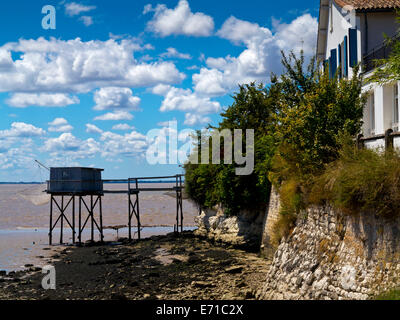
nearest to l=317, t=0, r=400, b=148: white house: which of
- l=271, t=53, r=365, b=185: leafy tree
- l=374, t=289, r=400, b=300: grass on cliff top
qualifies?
l=271, t=53, r=365, b=185: leafy tree

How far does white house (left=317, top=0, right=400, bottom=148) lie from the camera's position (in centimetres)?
1806

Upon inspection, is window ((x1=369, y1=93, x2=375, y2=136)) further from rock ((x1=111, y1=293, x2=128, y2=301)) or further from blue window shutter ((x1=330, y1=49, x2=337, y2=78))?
rock ((x1=111, y1=293, x2=128, y2=301))

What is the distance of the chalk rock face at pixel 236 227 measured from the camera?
24062 mm

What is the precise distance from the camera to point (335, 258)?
1170 cm

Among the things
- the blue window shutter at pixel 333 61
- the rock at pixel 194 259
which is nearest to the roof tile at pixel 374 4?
the blue window shutter at pixel 333 61

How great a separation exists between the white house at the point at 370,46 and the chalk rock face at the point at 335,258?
6608 millimetres

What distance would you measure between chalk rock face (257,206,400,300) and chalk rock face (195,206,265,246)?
30.2ft

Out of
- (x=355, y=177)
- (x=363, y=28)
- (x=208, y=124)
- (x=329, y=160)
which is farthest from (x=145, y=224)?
(x=355, y=177)

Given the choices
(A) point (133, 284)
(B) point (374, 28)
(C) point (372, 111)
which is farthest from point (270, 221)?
(B) point (374, 28)

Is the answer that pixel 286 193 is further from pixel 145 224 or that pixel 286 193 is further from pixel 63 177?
pixel 145 224

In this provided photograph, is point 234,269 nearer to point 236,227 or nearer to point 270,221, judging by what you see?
point 270,221

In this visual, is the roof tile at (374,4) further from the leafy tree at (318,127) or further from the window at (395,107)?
the leafy tree at (318,127)

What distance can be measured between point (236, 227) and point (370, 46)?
1108cm
